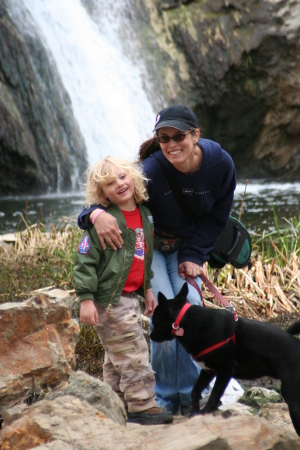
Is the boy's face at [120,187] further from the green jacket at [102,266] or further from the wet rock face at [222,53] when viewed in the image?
the wet rock face at [222,53]

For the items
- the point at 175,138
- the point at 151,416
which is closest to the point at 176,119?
the point at 175,138

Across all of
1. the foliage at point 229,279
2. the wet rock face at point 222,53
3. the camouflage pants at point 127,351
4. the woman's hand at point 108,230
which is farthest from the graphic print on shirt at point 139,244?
the wet rock face at point 222,53

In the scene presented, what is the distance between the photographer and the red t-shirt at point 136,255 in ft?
11.0

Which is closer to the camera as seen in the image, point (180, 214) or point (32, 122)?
point (180, 214)

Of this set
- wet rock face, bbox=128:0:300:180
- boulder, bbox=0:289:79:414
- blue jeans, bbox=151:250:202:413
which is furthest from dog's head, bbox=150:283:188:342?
wet rock face, bbox=128:0:300:180

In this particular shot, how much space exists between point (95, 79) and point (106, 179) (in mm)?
12338

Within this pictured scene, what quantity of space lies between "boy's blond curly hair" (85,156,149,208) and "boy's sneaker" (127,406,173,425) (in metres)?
1.27

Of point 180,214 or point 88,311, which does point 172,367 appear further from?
point 180,214

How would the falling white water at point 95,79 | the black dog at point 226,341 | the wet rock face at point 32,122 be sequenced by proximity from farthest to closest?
the falling white water at point 95,79
the wet rock face at point 32,122
the black dog at point 226,341

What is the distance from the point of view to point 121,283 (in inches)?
128

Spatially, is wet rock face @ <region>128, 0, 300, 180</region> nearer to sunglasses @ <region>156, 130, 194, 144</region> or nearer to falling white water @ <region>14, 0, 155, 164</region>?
falling white water @ <region>14, 0, 155, 164</region>

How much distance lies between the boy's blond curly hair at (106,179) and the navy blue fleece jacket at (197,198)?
19cm

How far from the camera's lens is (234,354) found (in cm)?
307

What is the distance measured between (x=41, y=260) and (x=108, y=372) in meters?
3.59
